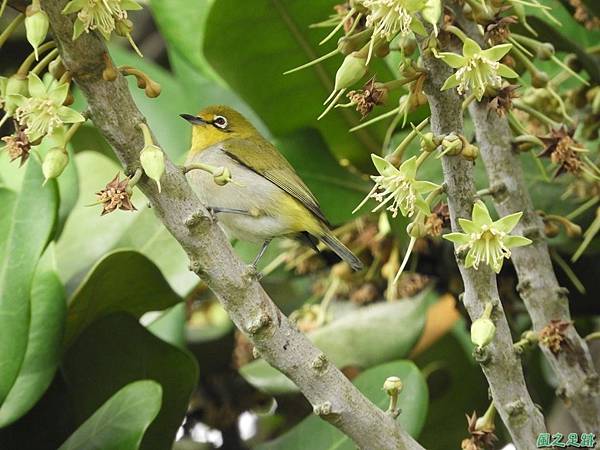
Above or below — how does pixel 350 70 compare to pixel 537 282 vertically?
above

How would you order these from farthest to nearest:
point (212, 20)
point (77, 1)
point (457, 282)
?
point (457, 282) < point (212, 20) < point (77, 1)

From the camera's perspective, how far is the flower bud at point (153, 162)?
5.02 ft

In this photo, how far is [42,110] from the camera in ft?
5.39

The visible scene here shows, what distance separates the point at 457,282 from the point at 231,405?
3.20 feet

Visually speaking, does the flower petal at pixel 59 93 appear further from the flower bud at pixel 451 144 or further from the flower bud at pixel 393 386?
the flower bud at pixel 393 386

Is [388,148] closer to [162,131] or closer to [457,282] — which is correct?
[457,282]

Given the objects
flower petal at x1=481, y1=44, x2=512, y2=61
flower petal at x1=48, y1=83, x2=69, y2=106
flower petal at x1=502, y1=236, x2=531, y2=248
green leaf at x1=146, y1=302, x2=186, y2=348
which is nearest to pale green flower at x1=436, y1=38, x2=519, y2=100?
flower petal at x1=481, y1=44, x2=512, y2=61

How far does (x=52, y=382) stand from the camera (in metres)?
2.56

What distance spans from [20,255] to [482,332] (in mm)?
1136

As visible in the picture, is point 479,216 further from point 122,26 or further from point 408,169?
point 122,26

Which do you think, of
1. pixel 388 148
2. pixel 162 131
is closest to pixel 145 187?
pixel 388 148

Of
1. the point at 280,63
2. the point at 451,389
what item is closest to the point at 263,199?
the point at 280,63

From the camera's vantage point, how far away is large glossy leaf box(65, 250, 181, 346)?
8.18ft

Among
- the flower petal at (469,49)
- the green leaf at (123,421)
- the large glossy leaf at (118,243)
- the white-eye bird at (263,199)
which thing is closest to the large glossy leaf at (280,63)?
the white-eye bird at (263,199)
